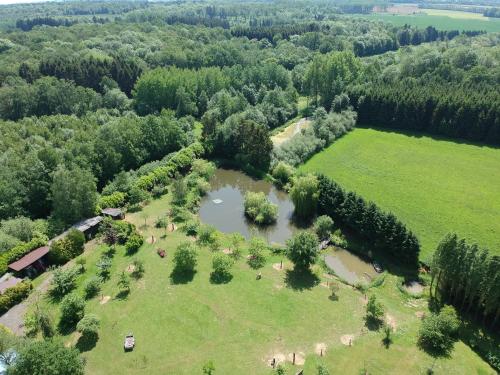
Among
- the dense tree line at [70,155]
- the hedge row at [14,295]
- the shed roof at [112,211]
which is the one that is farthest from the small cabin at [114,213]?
the hedge row at [14,295]

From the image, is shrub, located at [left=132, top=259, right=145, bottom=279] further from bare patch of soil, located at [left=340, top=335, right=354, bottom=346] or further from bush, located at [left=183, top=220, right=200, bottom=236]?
bare patch of soil, located at [left=340, top=335, right=354, bottom=346]

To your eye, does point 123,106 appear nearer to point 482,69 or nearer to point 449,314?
point 449,314

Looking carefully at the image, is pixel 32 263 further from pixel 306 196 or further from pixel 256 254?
pixel 306 196

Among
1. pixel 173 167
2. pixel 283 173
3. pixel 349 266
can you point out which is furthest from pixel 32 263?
pixel 283 173

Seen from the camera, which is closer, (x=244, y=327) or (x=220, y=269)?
(x=244, y=327)

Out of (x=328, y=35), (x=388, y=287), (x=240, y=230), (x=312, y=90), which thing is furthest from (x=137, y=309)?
(x=328, y=35)

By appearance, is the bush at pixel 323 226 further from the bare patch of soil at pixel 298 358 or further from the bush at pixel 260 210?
the bare patch of soil at pixel 298 358
